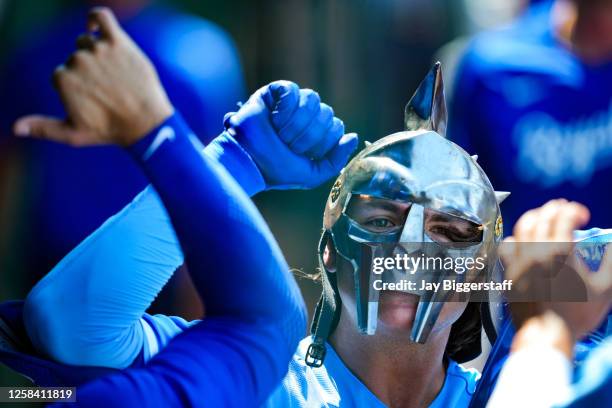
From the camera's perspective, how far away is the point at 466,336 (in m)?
1.59

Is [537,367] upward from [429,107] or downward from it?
downward

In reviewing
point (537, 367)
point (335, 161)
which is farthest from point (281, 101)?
point (537, 367)

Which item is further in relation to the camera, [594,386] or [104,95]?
[594,386]

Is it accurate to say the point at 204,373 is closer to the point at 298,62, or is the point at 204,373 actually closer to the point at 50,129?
the point at 50,129

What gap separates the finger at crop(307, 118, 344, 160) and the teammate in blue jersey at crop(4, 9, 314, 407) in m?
0.32

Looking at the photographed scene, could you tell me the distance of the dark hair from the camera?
156 centimetres

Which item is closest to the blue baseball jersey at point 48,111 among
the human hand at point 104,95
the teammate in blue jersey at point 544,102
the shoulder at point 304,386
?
the human hand at point 104,95

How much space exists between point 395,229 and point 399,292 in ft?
0.33

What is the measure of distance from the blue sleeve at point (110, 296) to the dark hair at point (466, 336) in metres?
0.47

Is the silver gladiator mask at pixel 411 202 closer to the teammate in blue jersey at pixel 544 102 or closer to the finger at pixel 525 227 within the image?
the finger at pixel 525 227

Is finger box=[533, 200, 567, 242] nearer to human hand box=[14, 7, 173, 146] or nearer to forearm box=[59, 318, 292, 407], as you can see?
forearm box=[59, 318, 292, 407]

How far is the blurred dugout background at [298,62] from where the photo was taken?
1.58 m

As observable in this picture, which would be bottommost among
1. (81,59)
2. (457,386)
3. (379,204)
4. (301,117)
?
(457,386)

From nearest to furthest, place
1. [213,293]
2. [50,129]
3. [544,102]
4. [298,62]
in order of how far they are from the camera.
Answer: [50,129] → [213,293] → [298,62] → [544,102]
